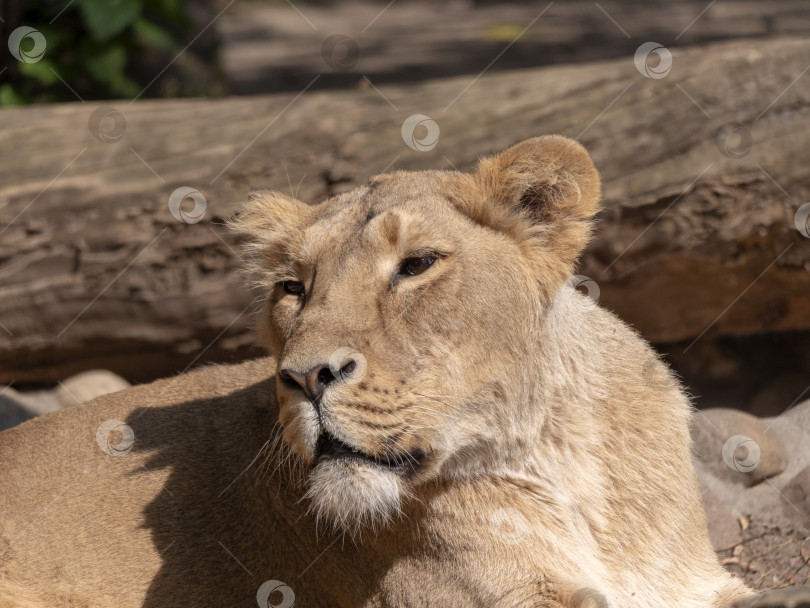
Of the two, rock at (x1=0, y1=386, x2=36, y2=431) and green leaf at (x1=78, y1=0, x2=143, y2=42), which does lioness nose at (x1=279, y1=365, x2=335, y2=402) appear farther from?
green leaf at (x1=78, y1=0, x2=143, y2=42)

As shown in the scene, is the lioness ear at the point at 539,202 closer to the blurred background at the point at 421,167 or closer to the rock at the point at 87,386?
the blurred background at the point at 421,167

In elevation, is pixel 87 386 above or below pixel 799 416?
below

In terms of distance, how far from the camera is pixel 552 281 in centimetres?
398

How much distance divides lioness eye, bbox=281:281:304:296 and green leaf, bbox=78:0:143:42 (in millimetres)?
6413

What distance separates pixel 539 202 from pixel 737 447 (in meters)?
2.38

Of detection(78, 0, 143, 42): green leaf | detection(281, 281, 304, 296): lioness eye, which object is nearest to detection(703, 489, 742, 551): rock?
detection(281, 281, 304, 296): lioness eye

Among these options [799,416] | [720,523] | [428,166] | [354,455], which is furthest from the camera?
[428,166]

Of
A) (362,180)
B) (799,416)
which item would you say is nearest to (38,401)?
(362,180)

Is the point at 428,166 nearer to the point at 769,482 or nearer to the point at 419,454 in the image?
the point at 769,482

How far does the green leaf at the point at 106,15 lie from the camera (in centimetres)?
956

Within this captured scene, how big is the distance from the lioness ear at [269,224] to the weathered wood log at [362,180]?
1.82 meters

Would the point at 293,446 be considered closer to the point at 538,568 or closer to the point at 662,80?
the point at 538,568

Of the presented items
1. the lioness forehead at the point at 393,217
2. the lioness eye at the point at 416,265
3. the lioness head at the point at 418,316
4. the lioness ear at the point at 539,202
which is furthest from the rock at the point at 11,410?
the lioness ear at the point at 539,202

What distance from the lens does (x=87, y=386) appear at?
7180 mm
